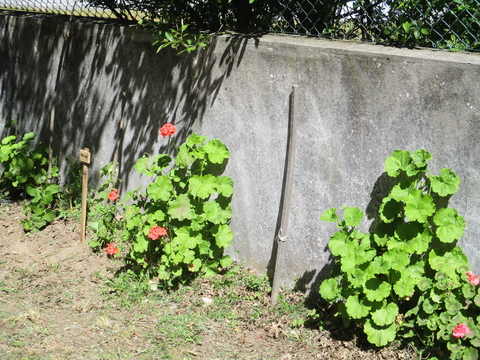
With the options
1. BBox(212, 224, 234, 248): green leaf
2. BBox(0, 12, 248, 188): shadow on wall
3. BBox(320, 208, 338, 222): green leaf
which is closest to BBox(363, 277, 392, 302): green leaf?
BBox(320, 208, 338, 222): green leaf

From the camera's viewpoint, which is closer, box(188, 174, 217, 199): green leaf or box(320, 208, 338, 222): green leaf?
box(320, 208, 338, 222): green leaf

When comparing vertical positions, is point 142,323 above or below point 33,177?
below

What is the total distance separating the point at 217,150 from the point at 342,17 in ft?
4.24

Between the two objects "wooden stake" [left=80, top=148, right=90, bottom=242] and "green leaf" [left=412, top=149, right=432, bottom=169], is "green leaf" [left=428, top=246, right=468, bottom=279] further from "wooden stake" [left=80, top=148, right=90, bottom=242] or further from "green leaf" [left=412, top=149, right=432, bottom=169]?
"wooden stake" [left=80, top=148, right=90, bottom=242]

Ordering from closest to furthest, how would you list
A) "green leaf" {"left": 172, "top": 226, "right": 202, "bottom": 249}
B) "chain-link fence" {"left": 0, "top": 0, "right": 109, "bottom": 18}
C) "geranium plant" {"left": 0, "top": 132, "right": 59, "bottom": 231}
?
"green leaf" {"left": 172, "top": 226, "right": 202, "bottom": 249} < "geranium plant" {"left": 0, "top": 132, "right": 59, "bottom": 231} < "chain-link fence" {"left": 0, "top": 0, "right": 109, "bottom": 18}

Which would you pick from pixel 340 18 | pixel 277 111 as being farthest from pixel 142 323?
pixel 340 18

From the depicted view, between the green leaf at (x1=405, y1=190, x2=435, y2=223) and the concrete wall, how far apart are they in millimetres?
183

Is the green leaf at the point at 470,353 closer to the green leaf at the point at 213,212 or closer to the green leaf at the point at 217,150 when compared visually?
the green leaf at the point at 213,212

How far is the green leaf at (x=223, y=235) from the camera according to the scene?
4121mm

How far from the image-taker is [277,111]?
12.8 feet

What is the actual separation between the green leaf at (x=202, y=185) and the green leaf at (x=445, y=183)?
1.56 metres

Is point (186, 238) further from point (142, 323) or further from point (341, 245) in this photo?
point (341, 245)

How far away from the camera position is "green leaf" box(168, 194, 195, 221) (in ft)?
13.3

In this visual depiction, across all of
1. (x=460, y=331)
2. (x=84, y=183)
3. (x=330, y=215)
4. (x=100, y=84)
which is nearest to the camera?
(x=460, y=331)
